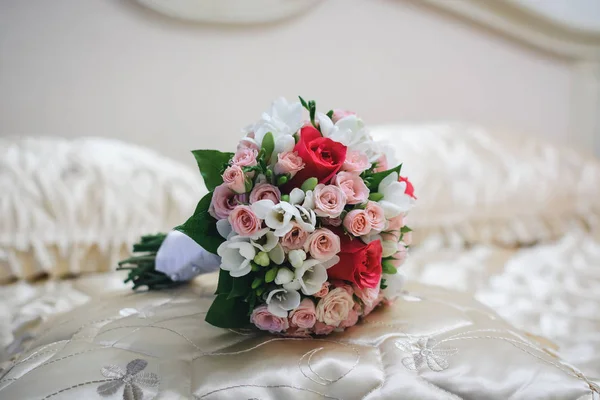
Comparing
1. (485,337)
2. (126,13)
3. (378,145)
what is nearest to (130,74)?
(126,13)

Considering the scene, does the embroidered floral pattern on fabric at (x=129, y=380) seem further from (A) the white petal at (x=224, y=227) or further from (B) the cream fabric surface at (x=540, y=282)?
(B) the cream fabric surface at (x=540, y=282)

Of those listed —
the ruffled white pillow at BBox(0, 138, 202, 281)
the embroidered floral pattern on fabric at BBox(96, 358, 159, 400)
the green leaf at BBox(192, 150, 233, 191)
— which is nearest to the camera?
the embroidered floral pattern on fabric at BBox(96, 358, 159, 400)

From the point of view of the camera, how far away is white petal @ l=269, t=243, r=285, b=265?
0.48 m

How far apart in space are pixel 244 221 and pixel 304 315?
0.11 m

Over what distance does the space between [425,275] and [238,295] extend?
2.11 feet

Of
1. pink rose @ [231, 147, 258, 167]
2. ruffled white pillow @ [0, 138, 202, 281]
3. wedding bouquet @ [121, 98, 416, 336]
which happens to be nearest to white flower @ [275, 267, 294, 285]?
wedding bouquet @ [121, 98, 416, 336]

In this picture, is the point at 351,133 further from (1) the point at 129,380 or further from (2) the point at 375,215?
(1) the point at 129,380

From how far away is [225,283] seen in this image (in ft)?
1.64

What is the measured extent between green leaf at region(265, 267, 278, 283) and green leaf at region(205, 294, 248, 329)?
0.16 feet

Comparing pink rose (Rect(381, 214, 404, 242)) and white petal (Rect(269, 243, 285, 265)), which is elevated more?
pink rose (Rect(381, 214, 404, 242))

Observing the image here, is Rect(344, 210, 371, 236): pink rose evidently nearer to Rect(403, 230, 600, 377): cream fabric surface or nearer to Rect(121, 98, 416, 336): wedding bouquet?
Rect(121, 98, 416, 336): wedding bouquet

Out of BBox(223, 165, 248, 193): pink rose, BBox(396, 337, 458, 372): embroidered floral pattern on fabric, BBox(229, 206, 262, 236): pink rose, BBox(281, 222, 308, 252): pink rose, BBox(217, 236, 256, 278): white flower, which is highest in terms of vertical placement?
BBox(223, 165, 248, 193): pink rose

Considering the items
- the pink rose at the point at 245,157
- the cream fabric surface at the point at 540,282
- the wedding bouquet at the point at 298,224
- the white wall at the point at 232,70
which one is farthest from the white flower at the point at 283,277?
the white wall at the point at 232,70

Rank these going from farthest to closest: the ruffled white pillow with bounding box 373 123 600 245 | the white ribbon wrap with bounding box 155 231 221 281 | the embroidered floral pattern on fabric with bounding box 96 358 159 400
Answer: the ruffled white pillow with bounding box 373 123 600 245, the white ribbon wrap with bounding box 155 231 221 281, the embroidered floral pattern on fabric with bounding box 96 358 159 400
